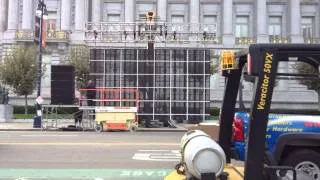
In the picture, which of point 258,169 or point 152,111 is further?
point 152,111

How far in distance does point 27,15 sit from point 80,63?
16924mm

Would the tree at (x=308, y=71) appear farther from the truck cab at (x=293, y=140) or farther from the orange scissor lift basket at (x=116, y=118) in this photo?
the orange scissor lift basket at (x=116, y=118)

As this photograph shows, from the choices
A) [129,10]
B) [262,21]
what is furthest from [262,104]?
[262,21]

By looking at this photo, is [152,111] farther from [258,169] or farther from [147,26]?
[258,169]

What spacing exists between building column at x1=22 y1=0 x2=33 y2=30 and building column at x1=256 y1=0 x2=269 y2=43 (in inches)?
1087

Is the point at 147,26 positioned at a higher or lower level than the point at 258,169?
higher

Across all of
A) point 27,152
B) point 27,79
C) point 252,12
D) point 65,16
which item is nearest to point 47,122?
point 27,152

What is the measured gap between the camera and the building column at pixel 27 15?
70500mm

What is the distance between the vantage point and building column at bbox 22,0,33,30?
7050 centimetres

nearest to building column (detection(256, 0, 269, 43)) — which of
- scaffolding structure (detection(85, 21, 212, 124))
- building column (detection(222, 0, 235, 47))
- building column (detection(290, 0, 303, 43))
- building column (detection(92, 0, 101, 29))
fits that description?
building column (detection(290, 0, 303, 43))

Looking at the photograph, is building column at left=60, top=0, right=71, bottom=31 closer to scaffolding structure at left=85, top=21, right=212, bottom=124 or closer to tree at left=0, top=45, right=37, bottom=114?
tree at left=0, top=45, right=37, bottom=114

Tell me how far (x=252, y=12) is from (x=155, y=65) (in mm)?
46105

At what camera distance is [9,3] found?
2854 inches

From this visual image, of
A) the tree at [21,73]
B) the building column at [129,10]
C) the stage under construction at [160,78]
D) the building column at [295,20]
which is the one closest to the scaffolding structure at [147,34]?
the stage under construction at [160,78]
